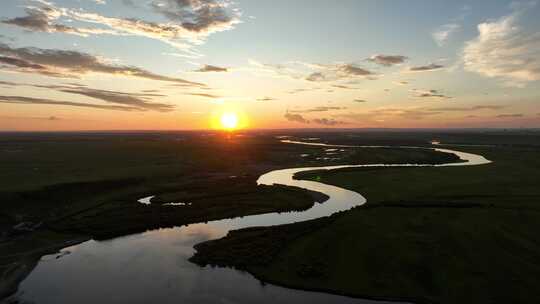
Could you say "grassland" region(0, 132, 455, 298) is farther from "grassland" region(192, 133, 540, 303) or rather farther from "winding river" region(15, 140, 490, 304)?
"grassland" region(192, 133, 540, 303)

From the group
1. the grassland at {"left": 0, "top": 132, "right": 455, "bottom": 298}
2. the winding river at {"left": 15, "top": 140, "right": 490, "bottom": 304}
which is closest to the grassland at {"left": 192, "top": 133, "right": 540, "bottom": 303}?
the winding river at {"left": 15, "top": 140, "right": 490, "bottom": 304}

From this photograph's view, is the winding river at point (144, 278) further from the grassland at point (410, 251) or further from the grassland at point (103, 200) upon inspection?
the grassland at point (103, 200)

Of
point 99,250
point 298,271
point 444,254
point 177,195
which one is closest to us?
point 298,271

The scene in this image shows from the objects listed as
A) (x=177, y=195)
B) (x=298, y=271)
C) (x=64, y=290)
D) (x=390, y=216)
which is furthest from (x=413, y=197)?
(x=64, y=290)

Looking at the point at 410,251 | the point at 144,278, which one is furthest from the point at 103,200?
the point at 410,251

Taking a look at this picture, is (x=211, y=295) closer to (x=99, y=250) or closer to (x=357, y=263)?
(x=357, y=263)

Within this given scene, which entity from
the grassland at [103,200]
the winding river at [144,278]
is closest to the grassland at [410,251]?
the winding river at [144,278]

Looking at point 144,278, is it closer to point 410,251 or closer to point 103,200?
point 410,251
